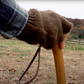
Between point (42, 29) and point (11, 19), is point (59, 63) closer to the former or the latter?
point (42, 29)

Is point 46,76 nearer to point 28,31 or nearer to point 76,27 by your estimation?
point 28,31

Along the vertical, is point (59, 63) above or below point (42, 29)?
below

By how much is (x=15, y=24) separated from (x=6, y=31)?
0.20 ft

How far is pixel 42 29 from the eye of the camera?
24.9 inches

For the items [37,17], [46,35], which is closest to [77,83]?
[46,35]

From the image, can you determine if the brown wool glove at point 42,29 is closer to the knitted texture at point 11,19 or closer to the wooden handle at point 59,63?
the knitted texture at point 11,19

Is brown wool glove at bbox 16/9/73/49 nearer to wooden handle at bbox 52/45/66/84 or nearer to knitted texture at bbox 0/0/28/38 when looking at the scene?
knitted texture at bbox 0/0/28/38

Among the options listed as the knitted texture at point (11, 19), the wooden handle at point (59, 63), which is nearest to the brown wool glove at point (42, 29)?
the knitted texture at point (11, 19)

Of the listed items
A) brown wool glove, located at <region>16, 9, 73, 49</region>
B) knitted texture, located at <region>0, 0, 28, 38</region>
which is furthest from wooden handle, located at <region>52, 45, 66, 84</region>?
knitted texture, located at <region>0, 0, 28, 38</region>

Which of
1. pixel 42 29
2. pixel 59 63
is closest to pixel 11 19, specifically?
pixel 42 29

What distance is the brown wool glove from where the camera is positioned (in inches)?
24.4

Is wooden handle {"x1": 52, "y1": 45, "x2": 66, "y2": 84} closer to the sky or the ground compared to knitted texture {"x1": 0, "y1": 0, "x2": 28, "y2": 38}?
closer to the ground

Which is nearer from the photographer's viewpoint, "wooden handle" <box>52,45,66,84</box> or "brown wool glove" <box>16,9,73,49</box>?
"brown wool glove" <box>16,9,73,49</box>

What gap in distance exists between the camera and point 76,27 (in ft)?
37.4
